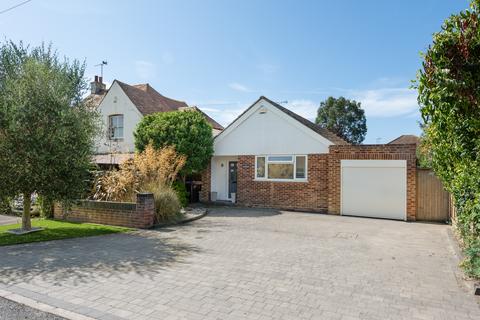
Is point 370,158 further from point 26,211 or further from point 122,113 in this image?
point 122,113

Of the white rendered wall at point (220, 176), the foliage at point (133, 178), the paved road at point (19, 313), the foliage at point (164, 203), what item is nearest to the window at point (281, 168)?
the white rendered wall at point (220, 176)

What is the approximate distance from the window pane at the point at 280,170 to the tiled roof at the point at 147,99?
30.6ft

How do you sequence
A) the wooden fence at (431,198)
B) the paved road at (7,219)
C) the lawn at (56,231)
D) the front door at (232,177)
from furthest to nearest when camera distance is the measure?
the front door at (232,177) → the wooden fence at (431,198) → the paved road at (7,219) → the lawn at (56,231)

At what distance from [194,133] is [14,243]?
8.99 metres

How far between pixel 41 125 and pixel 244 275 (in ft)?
21.9

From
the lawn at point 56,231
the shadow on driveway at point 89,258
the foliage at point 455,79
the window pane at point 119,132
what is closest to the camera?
the foliage at point 455,79

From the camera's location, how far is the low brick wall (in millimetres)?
10562

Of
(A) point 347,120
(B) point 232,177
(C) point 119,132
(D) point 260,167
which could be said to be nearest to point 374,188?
(D) point 260,167

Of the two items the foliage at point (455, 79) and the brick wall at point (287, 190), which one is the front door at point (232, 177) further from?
the foliage at point (455, 79)

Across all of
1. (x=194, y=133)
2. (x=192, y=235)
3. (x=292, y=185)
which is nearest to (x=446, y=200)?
(x=292, y=185)

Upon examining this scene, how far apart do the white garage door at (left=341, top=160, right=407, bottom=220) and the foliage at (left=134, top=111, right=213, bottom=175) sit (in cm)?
665

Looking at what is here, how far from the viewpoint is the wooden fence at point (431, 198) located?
12648 millimetres

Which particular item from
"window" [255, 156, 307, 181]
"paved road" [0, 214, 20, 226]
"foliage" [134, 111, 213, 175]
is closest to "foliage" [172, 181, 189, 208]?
"foliage" [134, 111, 213, 175]

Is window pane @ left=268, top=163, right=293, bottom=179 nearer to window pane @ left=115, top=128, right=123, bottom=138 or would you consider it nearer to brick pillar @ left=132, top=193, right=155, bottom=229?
brick pillar @ left=132, top=193, right=155, bottom=229
